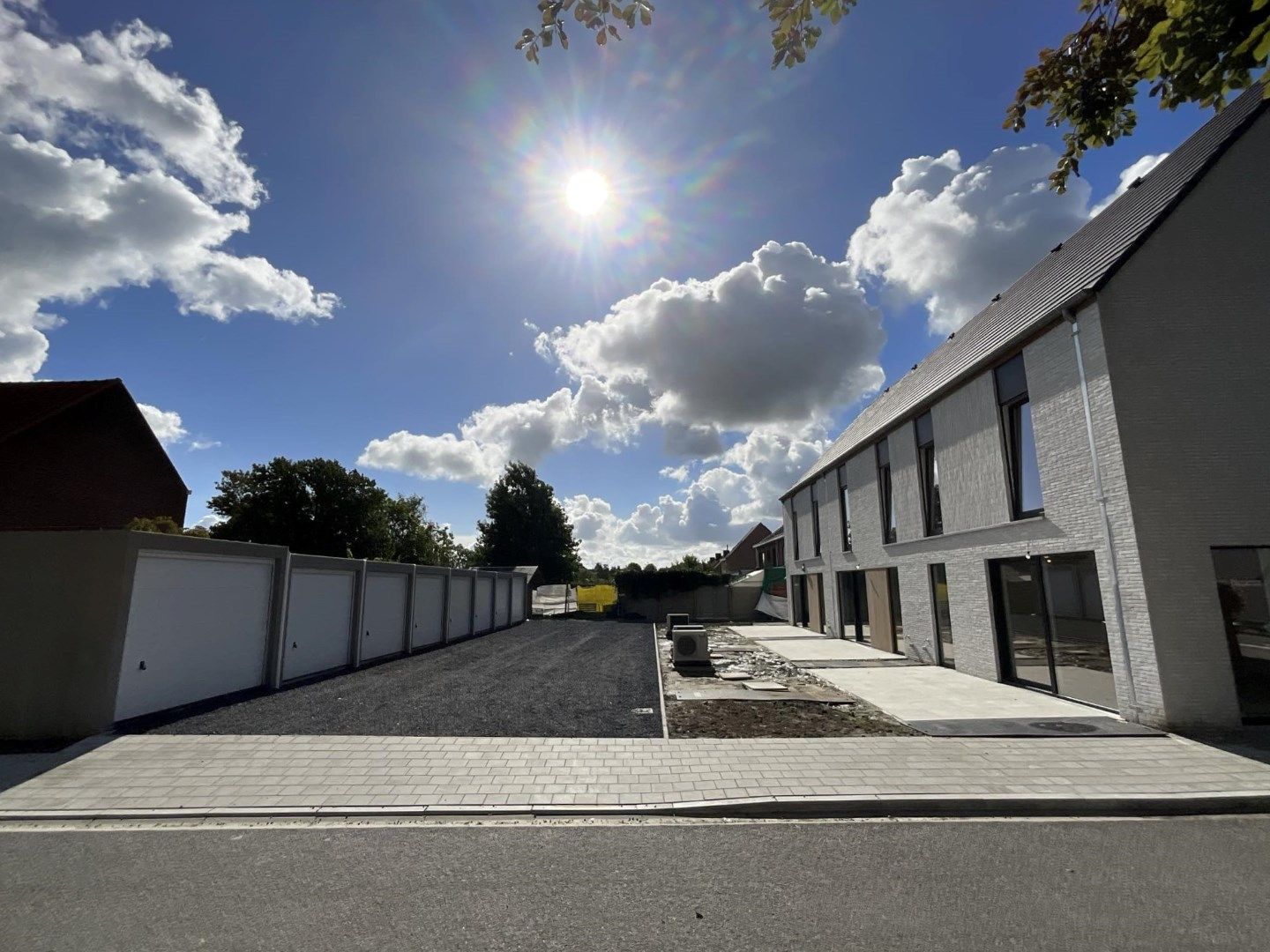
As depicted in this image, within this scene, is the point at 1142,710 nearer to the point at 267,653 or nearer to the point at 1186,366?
the point at 1186,366

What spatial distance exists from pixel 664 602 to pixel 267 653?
24.1 m

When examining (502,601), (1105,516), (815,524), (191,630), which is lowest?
(502,601)

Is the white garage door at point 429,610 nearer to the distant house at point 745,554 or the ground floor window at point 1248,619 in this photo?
the ground floor window at point 1248,619

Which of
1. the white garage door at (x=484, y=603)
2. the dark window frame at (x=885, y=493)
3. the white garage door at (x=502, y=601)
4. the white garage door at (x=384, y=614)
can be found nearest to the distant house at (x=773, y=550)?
the white garage door at (x=502, y=601)

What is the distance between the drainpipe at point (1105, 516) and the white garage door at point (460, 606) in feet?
58.6

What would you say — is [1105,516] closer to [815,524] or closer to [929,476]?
[929,476]

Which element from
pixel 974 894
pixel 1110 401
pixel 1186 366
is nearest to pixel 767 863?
pixel 974 894

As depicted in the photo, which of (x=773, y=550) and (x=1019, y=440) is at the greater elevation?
(x=1019, y=440)

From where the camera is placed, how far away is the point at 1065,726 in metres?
7.66

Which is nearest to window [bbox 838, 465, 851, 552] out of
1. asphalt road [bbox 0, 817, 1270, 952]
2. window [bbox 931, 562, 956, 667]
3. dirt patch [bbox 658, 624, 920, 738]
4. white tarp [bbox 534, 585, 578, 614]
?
window [bbox 931, 562, 956, 667]

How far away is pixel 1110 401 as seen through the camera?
829cm

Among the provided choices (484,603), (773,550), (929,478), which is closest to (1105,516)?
(929,478)

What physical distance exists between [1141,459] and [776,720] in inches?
247

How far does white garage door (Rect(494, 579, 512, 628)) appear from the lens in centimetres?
2606
